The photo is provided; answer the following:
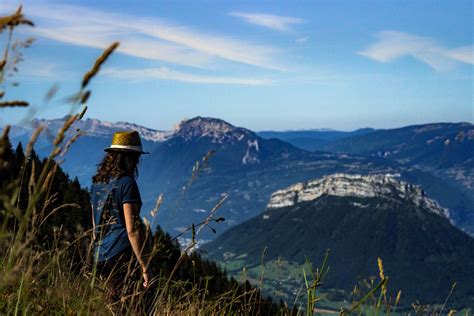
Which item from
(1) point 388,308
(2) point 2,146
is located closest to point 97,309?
(1) point 388,308

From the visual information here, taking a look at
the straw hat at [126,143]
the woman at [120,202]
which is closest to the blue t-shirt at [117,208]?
the woman at [120,202]

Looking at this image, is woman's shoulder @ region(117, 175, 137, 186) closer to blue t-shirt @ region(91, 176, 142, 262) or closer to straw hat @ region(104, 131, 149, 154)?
blue t-shirt @ region(91, 176, 142, 262)

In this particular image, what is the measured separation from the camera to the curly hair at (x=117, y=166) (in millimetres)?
6094

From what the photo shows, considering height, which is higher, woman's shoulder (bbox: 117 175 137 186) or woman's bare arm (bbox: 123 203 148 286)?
woman's shoulder (bbox: 117 175 137 186)

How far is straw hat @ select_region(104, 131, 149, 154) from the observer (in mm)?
6070

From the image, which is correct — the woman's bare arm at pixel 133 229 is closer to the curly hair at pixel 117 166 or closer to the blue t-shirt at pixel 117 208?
the blue t-shirt at pixel 117 208

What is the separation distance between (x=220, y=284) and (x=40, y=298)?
56.0 meters

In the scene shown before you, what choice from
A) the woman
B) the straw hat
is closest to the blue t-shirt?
the woman

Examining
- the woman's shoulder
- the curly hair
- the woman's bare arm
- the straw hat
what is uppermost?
the straw hat

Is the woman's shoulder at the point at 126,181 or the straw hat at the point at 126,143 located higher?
the straw hat at the point at 126,143

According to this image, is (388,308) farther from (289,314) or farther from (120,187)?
(120,187)

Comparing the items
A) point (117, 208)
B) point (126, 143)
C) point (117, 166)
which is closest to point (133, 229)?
point (117, 208)

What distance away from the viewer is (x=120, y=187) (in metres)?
5.95

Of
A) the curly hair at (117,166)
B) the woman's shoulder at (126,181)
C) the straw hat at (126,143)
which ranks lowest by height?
the woman's shoulder at (126,181)
